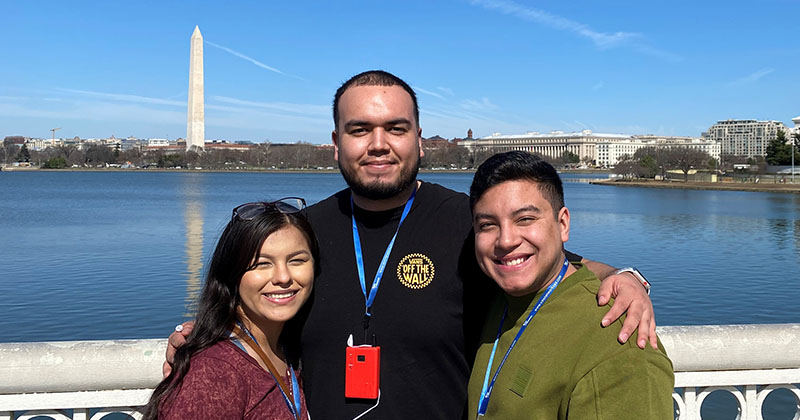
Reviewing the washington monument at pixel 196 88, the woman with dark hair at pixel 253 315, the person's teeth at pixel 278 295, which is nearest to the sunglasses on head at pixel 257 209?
the woman with dark hair at pixel 253 315

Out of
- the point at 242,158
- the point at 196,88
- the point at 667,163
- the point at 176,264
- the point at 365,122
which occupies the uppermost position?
the point at 196,88

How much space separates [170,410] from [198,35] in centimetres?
9136

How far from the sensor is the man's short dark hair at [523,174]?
223 cm

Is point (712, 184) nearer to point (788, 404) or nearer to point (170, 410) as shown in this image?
point (788, 404)

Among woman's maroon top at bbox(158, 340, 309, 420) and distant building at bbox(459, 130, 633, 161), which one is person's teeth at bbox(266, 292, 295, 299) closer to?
woman's maroon top at bbox(158, 340, 309, 420)

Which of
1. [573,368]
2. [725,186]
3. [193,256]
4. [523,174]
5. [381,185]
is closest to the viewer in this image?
[573,368]

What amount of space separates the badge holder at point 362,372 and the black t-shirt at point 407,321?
46 millimetres

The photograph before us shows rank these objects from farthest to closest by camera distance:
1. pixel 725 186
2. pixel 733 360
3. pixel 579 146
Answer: pixel 579 146
pixel 725 186
pixel 733 360

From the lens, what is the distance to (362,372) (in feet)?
8.65

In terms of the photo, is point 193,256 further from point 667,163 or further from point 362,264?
point 667,163

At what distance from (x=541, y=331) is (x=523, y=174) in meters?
0.51

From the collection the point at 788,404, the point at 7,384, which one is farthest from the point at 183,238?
the point at 7,384

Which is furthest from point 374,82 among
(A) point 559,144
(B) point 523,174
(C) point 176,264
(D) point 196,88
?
(A) point 559,144

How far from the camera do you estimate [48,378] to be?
2.76 m
